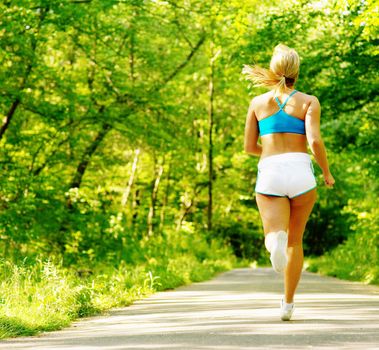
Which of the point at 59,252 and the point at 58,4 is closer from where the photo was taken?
the point at 58,4

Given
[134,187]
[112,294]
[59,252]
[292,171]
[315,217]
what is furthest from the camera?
[315,217]

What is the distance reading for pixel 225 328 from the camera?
6.25 m

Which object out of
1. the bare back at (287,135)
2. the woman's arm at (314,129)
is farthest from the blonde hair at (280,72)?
the woman's arm at (314,129)

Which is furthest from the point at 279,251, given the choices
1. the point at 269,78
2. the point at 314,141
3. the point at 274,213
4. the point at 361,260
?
the point at 361,260

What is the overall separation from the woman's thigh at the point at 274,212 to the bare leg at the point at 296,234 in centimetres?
11

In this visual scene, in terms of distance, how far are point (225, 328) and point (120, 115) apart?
17.8 metres

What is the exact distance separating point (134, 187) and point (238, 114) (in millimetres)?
6002

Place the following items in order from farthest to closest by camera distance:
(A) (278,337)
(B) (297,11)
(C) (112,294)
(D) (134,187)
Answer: (D) (134,187), (B) (297,11), (C) (112,294), (A) (278,337)

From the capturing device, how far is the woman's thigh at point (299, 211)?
21.7 feet

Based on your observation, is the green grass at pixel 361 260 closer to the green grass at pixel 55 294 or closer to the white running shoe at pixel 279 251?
the green grass at pixel 55 294

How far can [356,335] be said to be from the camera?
568 cm

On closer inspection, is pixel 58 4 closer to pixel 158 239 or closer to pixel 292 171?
pixel 158 239

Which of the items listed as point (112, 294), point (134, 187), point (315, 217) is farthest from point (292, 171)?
point (315, 217)

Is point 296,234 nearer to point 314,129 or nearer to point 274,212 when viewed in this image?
point 274,212
